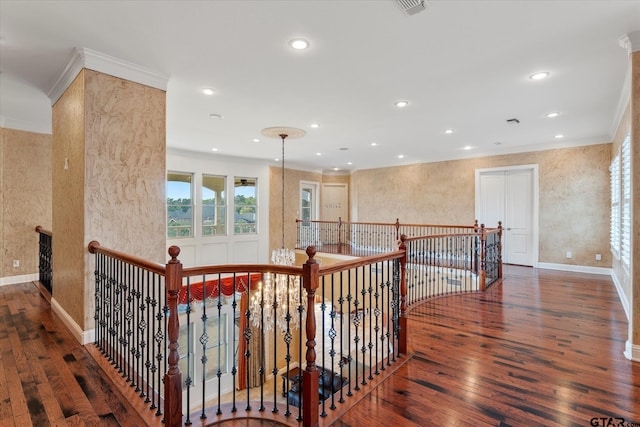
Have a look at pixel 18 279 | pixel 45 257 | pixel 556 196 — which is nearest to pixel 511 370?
pixel 556 196

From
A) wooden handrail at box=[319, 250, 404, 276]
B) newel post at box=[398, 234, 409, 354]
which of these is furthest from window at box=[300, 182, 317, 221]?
wooden handrail at box=[319, 250, 404, 276]

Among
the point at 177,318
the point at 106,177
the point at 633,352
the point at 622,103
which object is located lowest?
the point at 633,352

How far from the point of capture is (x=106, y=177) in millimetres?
3133

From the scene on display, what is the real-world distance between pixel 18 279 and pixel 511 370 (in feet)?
24.5

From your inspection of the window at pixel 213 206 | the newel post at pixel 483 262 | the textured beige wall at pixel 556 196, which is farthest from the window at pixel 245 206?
the newel post at pixel 483 262

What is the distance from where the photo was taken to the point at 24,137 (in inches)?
215

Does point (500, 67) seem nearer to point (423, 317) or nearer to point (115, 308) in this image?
point (423, 317)

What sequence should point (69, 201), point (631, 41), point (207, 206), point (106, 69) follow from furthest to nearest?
point (207, 206), point (69, 201), point (106, 69), point (631, 41)

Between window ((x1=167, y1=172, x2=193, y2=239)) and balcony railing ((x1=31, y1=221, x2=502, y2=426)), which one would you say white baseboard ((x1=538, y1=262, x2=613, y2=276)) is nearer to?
balcony railing ((x1=31, y1=221, x2=502, y2=426))

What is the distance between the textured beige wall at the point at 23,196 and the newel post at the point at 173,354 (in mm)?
5372

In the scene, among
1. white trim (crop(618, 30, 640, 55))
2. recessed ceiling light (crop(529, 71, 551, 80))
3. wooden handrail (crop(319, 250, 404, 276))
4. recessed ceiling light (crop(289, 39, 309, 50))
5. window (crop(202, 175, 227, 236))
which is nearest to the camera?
wooden handrail (crop(319, 250, 404, 276))

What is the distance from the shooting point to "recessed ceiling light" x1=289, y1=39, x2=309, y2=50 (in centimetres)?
282

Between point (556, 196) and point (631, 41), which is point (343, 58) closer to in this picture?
point (631, 41)

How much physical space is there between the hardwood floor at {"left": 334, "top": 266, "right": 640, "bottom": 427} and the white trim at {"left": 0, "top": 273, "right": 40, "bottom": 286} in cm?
637
